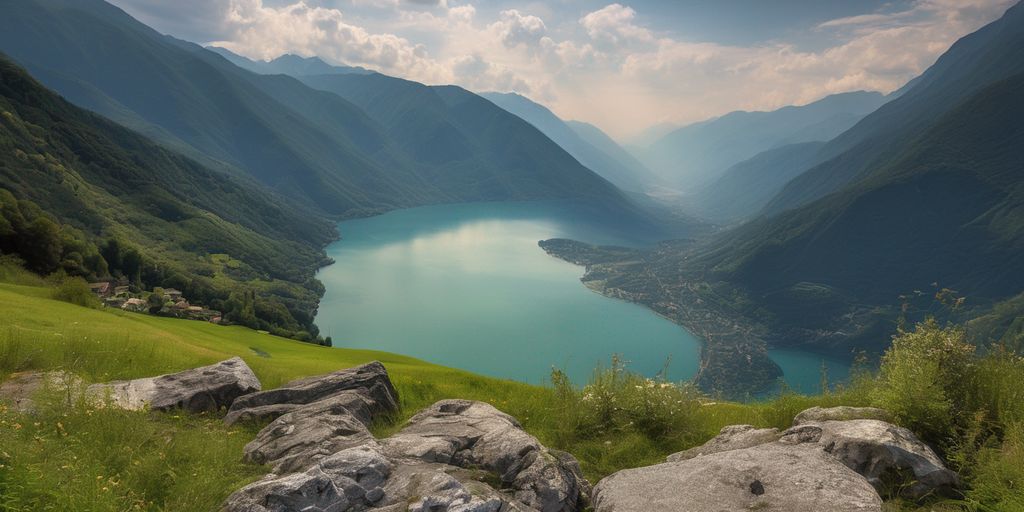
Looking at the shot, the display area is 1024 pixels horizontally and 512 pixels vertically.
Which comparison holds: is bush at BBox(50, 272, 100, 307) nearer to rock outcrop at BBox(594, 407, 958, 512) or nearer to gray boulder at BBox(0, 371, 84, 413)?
gray boulder at BBox(0, 371, 84, 413)

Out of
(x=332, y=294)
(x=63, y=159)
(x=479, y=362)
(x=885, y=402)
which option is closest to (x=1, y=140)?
(x=63, y=159)

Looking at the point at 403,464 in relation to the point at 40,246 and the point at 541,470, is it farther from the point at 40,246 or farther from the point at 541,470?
the point at 40,246

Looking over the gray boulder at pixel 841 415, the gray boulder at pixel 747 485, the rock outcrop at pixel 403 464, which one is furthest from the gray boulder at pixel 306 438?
the gray boulder at pixel 841 415

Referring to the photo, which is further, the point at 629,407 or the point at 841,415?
the point at 629,407

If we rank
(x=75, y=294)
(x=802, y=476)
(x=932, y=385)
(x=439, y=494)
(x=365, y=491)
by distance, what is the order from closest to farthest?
(x=439, y=494) < (x=365, y=491) < (x=802, y=476) < (x=932, y=385) < (x=75, y=294)

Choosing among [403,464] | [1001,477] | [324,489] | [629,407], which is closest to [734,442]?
[629,407]

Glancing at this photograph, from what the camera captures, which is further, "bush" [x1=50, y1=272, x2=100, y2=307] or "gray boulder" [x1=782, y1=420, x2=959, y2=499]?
"bush" [x1=50, y1=272, x2=100, y2=307]

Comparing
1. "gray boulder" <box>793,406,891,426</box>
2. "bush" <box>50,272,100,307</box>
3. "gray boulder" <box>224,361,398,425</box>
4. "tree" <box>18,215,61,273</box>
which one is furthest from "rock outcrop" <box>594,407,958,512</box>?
"tree" <box>18,215,61,273</box>

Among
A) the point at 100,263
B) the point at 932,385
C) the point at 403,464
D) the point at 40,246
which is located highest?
the point at 932,385
